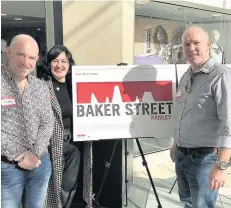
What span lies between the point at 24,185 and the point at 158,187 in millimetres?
2113

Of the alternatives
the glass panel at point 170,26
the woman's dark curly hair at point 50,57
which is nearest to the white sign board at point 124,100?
the woman's dark curly hair at point 50,57

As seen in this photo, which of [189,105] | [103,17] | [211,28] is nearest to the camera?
[189,105]

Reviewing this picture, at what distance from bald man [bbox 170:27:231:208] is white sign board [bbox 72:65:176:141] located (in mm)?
398

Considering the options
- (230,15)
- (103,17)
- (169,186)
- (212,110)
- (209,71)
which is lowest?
(169,186)

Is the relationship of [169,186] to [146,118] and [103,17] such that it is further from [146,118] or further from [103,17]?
[103,17]

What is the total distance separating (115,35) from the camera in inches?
124

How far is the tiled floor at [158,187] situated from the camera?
3.08 metres

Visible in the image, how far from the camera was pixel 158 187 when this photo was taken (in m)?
3.51

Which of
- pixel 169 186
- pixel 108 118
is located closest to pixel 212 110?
pixel 108 118

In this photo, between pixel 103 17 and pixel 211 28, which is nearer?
pixel 103 17

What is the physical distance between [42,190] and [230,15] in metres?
4.54

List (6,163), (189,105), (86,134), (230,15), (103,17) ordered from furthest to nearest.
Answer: (230,15) < (103,17) < (86,134) < (189,105) < (6,163)

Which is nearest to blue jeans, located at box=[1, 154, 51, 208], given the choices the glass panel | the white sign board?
the white sign board

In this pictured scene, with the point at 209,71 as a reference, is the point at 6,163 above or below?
below
